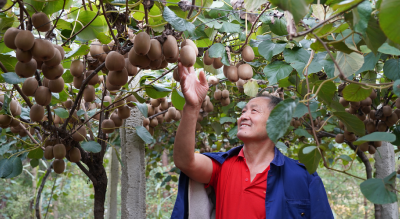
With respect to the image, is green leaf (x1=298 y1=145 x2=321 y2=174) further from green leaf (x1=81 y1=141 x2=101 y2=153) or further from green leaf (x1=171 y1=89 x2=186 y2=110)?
green leaf (x1=81 y1=141 x2=101 y2=153)

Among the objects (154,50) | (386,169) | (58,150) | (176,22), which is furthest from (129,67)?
(386,169)

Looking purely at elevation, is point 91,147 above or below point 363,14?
below

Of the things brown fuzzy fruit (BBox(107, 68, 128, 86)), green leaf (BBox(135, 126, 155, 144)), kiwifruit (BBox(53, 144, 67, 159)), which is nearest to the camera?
brown fuzzy fruit (BBox(107, 68, 128, 86))

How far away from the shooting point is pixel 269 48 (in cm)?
119

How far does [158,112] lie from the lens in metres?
2.57

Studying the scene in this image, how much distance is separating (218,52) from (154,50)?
30 centimetres

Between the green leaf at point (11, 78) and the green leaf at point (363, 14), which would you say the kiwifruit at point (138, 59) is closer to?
the green leaf at point (11, 78)

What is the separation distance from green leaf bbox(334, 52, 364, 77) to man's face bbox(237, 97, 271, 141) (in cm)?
62

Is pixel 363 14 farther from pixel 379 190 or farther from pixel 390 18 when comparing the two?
pixel 379 190

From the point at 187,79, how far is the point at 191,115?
16cm

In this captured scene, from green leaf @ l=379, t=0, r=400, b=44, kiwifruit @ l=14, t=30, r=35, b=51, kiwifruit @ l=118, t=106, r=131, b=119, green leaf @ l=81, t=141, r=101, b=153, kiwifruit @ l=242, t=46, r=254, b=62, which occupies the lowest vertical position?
green leaf @ l=81, t=141, r=101, b=153

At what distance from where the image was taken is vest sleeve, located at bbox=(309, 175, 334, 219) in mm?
1317

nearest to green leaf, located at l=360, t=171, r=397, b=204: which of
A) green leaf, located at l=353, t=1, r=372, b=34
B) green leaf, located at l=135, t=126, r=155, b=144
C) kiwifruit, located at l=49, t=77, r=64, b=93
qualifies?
green leaf, located at l=353, t=1, r=372, b=34

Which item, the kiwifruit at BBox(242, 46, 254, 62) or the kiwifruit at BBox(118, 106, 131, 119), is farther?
the kiwifruit at BBox(118, 106, 131, 119)
